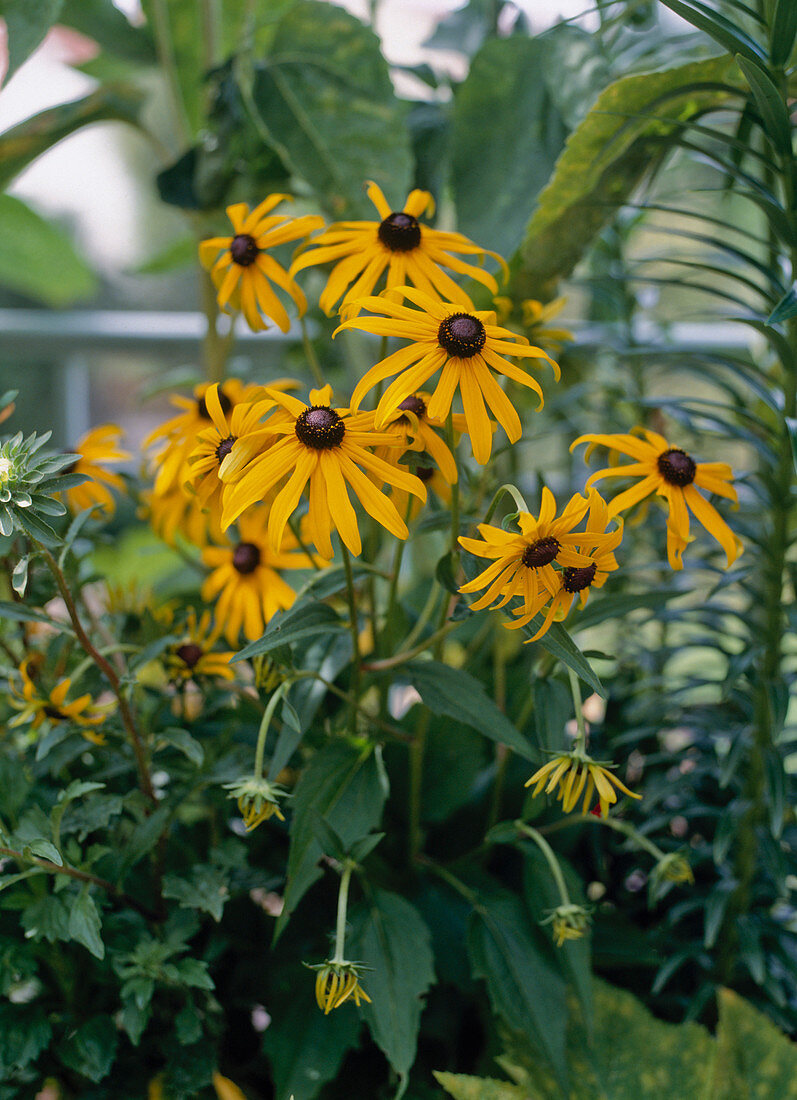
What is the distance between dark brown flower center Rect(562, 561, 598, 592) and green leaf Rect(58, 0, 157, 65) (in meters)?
1.02

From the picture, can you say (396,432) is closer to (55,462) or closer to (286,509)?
(286,509)

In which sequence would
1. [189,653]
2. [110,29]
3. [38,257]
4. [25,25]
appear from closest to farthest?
[189,653] → [25,25] → [110,29] → [38,257]

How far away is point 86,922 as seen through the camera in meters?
0.50

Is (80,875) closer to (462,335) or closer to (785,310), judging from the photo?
(462,335)

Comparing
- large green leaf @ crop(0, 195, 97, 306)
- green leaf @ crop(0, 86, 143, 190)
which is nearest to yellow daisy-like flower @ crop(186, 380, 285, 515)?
green leaf @ crop(0, 86, 143, 190)

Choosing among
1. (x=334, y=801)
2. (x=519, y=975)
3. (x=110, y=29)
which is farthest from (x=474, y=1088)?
(x=110, y=29)

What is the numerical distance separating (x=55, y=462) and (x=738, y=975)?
71 centimetres

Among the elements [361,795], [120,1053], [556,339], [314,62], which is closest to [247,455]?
[361,795]

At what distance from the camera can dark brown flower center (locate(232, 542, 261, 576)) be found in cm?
65

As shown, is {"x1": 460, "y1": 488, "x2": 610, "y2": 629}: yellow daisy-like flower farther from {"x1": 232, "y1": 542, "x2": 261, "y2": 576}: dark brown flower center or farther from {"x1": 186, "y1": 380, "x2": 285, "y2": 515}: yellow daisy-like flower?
{"x1": 232, "y1": 542, "x2": 261, "y2": 576}: dark brown flower center

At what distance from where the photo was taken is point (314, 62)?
0.85 metres

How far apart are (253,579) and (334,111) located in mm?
501

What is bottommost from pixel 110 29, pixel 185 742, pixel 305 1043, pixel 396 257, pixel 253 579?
pixel 305 1043

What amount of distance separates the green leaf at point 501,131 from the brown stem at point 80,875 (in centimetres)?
65
